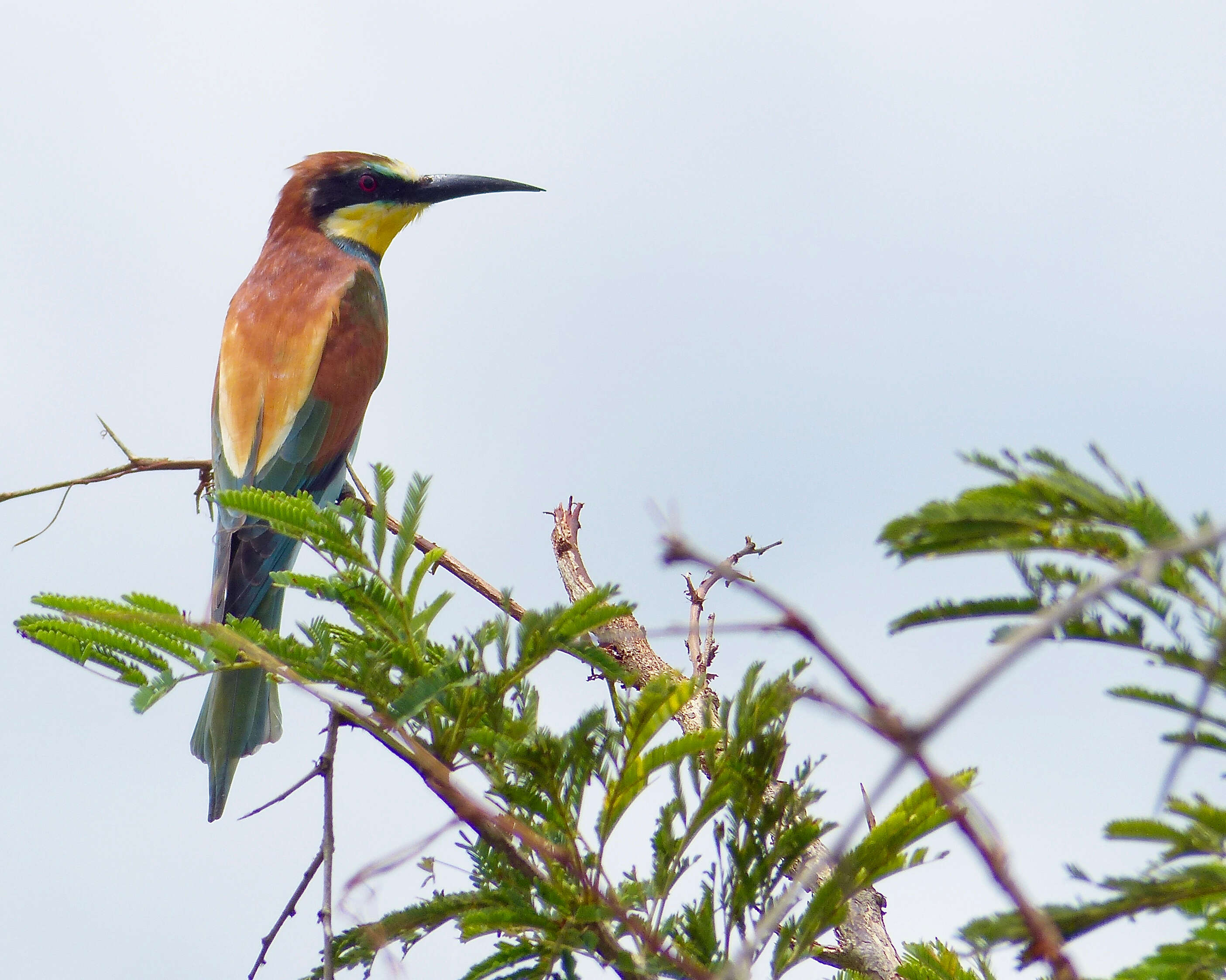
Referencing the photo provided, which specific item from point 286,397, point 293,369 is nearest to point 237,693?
point 286,397

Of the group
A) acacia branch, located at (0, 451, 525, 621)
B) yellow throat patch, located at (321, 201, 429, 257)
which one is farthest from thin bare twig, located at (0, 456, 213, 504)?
yellow throat patch, located at (321, 201, 429, 257)

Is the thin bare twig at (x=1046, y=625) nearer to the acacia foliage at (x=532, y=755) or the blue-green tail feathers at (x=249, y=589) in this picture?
the acacia foliage at (x=532, y=755)

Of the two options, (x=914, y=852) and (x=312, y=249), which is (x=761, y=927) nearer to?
(x=914, y=852)

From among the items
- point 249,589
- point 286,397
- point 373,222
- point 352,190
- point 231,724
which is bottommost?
point 231,724

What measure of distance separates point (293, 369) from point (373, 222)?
1.59 meters

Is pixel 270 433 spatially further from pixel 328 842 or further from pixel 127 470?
pixel 328 842

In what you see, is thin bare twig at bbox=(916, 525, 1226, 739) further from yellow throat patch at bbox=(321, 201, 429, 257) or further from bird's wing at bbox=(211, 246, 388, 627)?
yellow throat patch at bbox=(321, 201, 429, 257)

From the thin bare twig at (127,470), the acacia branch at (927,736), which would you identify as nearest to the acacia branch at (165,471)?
the thin bare twig at (127,470)

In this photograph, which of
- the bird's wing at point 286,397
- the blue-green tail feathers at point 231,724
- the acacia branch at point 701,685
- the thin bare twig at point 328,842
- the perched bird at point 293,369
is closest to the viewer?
the thin bare twig at point 328,842

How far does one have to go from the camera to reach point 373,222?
6199 millimetres

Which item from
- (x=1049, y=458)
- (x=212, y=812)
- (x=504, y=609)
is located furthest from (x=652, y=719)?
(x=212, y=812)

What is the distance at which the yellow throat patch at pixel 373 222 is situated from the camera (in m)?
6.07

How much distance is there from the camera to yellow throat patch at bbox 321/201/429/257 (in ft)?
19.9

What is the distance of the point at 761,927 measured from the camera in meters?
0.86
